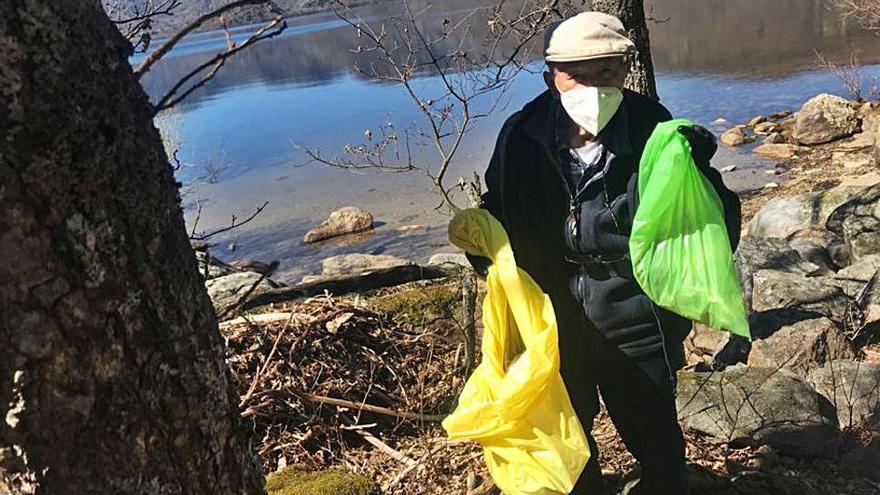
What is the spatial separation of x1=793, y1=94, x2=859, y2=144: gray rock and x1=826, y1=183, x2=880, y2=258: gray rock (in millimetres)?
7873

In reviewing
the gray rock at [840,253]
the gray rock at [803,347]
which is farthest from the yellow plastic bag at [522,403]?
the gray rock at [840,253]

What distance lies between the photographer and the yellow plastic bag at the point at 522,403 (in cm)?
232

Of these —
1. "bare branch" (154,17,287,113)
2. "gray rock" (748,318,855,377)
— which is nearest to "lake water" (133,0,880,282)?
"gray rock" (748,318,855,377)

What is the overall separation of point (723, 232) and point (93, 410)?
1773 millimetres

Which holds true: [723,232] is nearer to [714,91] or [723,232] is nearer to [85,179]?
[85,179]

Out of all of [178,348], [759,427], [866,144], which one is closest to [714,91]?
[866,144]

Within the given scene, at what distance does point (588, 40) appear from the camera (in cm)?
214

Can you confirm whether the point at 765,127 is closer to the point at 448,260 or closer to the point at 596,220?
the point at 448,260

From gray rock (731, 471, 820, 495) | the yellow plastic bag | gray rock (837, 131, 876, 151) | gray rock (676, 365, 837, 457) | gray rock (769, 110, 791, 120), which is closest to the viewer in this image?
the yellow plastic bag

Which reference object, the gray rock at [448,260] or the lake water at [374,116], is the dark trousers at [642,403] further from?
the lake water at [374,116]

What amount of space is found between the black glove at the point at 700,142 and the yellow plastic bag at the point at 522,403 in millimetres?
643

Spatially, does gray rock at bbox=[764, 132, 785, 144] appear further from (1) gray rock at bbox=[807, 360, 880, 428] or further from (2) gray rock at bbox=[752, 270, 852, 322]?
(1) gray rock at bbox=[807, 360, 880, 428]

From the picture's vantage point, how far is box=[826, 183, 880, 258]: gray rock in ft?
22.4

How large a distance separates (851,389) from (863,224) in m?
4.13
